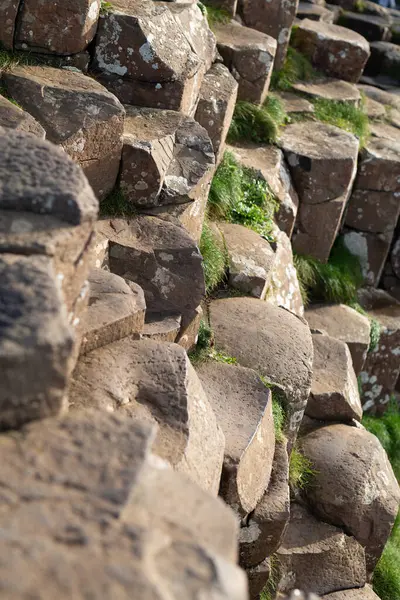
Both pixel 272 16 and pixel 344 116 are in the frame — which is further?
pixel 344 116

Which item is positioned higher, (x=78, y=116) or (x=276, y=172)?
(x=78, y=116)

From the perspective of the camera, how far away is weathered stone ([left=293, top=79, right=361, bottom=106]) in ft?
30.5

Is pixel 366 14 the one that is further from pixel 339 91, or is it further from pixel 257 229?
pixel 257 229

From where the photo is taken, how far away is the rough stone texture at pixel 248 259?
20.3 ft

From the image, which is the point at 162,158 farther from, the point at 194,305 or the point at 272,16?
the point at 272,16

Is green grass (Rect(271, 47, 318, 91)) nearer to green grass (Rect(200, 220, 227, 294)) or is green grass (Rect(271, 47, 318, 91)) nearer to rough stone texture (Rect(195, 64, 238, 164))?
rough stone texture (Rect(195, 64, 238, 164))

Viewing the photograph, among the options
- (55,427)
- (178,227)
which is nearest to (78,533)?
(55,427)

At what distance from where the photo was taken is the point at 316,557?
5.66 metres

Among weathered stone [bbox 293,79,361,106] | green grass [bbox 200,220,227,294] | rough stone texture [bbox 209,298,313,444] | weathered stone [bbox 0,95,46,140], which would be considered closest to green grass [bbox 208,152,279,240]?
green grass [bbox 200,220,227,294]

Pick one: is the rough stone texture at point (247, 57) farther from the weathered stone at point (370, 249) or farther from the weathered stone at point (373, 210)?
the weathered stone at point (370, 249)

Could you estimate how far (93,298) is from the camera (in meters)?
3.76

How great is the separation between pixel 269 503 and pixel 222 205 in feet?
9.55

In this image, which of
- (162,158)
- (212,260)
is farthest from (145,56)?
(212,260)

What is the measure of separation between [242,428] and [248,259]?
214 cm
